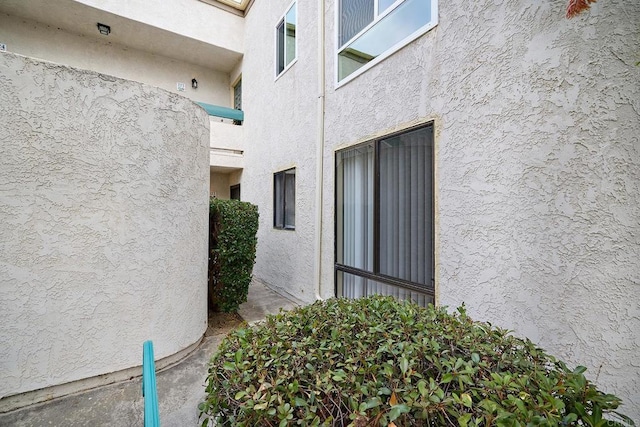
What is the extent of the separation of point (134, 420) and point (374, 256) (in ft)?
13.1

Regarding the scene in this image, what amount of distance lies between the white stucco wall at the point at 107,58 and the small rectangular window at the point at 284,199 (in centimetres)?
580

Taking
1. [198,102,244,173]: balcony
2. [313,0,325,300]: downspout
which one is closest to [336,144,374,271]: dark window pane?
[313,0,325,300]: downspout

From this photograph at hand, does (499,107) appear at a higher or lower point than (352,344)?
higher

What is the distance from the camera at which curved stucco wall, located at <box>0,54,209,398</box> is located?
11.5 feet

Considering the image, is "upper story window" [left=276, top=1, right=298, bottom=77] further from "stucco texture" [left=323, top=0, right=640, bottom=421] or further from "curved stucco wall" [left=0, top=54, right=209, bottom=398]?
"stucco texture" [left=323, top=0, right=640, bottom=421]

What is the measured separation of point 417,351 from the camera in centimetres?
182

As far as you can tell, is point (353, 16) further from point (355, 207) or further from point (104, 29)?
point (104, 29)

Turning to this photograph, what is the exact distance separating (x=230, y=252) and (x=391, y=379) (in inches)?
201

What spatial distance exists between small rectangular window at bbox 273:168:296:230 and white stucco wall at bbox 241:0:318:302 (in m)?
0.19

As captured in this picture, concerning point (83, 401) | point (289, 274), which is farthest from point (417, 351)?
point (289, 274)

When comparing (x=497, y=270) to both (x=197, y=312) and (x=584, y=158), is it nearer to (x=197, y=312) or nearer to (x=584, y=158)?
(x=584, y=158)

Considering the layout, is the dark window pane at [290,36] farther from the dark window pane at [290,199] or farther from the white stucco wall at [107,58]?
the white stucco wall at [107,58]

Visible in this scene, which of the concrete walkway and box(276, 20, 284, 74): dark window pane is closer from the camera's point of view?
the concrete walkway

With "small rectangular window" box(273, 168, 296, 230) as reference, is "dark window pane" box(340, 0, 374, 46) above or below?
above
